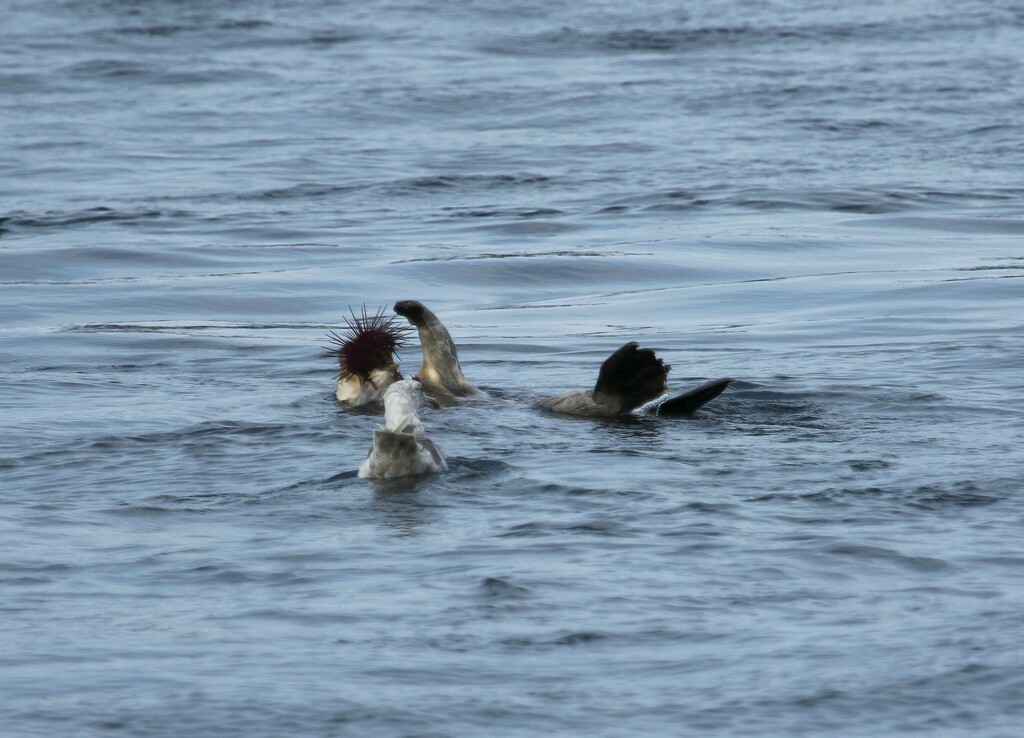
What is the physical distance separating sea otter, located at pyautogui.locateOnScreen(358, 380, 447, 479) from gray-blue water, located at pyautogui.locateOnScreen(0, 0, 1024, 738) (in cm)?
10

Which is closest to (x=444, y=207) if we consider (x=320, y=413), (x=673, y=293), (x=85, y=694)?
(x=673, y=293)

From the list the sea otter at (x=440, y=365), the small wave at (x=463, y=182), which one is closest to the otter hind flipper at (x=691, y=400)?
the sea otter at (x=440, y=365)

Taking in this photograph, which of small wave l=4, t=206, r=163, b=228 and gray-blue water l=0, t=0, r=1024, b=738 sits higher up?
small wave l=4, t=206, r=163, b=228

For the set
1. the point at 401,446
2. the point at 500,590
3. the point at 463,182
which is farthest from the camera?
the point at 463,182

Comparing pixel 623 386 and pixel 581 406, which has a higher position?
pixel 623 386

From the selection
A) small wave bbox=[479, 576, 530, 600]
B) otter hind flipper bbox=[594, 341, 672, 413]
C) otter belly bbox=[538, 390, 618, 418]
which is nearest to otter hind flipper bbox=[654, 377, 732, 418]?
otter hind flipper bbox=[594, 341, 672, 413]

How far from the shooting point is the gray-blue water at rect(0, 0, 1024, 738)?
183 inches

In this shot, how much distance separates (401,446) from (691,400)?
6.61ft

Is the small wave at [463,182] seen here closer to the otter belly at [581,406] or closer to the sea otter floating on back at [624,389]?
the sea otter floating on back at [624,389]

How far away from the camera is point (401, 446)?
657 centimetres

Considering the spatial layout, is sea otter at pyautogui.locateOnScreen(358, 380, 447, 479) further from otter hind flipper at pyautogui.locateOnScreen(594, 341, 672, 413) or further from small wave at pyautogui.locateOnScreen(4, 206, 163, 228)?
small wave at pyautogui.locateOnScreen(4, 206, 163, 228)

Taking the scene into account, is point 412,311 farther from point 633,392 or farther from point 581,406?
point 633,392

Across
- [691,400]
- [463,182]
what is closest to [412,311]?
[691,400]

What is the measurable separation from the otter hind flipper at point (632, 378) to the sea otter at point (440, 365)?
97 cm
